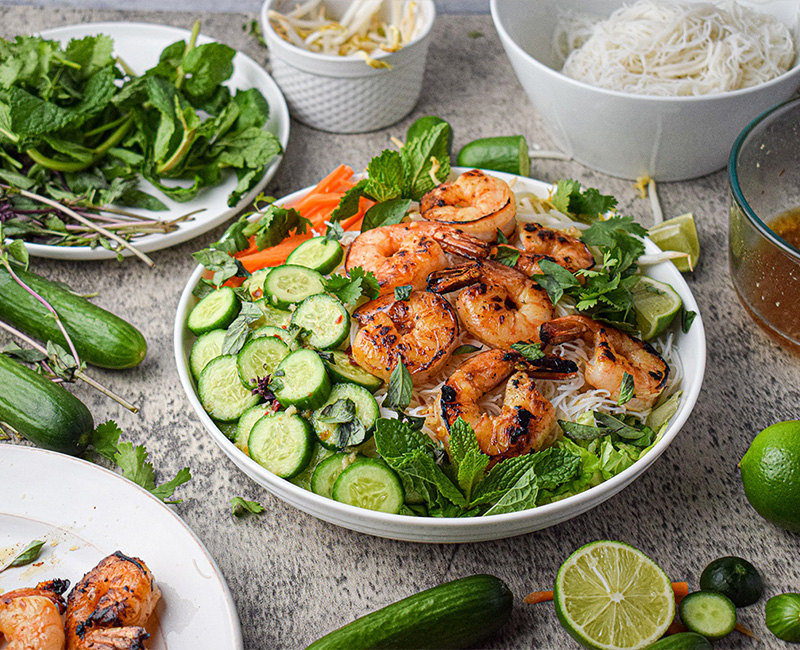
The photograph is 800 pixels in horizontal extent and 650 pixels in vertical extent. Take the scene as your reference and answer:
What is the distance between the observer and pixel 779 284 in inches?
86.9

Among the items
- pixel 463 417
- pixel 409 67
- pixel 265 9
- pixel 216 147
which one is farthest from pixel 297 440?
pixel 265 9

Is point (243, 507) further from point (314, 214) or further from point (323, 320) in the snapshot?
point (314, 214)

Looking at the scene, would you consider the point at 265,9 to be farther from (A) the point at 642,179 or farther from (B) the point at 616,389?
(B) the point at 616,389

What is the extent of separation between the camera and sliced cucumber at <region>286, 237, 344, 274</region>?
2.09m

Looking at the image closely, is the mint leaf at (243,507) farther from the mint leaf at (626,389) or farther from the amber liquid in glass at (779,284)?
the amber liquid in glass at (779,284)

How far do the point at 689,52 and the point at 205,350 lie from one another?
214cm

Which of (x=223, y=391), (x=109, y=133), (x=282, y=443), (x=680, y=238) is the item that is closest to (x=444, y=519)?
(x=282, y=443)

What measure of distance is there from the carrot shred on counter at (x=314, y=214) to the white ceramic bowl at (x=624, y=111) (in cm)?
86

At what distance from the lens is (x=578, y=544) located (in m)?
1.87

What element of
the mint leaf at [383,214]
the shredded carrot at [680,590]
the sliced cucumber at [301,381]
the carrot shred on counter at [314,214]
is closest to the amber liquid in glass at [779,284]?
the shredded carrot at [680,590]

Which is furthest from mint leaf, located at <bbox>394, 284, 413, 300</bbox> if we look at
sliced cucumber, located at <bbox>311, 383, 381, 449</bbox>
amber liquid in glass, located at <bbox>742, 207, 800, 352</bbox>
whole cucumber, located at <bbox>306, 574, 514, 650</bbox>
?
amber liquid in glass, located at <bbox>742, 207, 800, 352</bbox>

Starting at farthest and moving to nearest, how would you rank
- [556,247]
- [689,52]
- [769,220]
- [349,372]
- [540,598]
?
[689,52]
[769,220]
[556,247]
[349,372]
[540,598]

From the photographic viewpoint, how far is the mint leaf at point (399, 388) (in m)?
1.76

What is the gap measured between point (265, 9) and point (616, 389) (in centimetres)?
229
